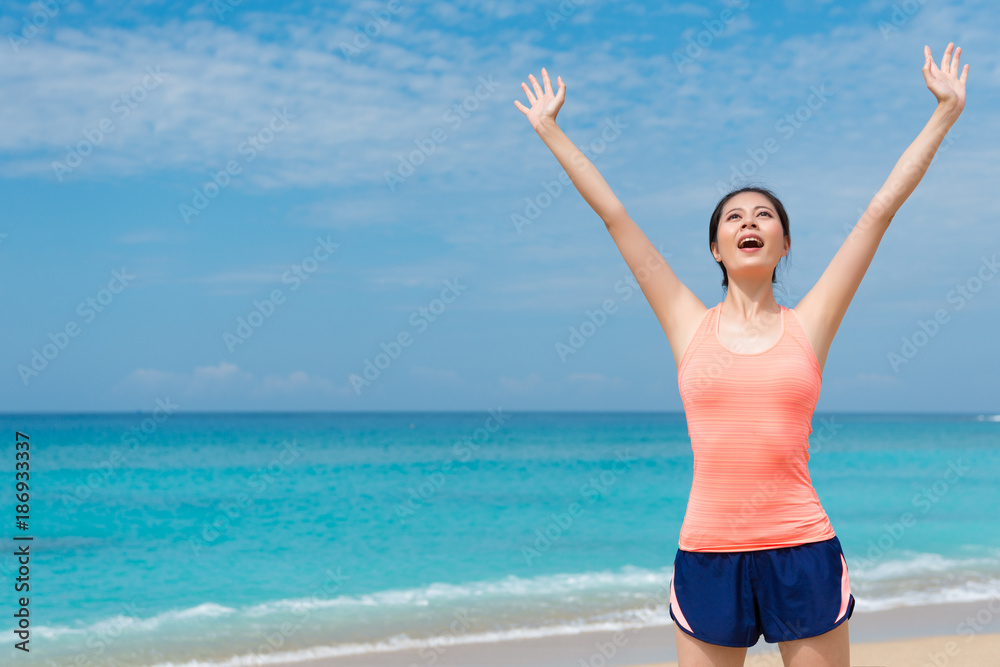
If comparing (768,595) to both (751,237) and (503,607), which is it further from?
(503,607)

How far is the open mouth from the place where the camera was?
2389 millimetres

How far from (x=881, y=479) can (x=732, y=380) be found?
2386cm
